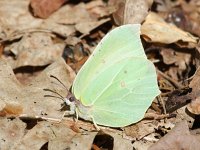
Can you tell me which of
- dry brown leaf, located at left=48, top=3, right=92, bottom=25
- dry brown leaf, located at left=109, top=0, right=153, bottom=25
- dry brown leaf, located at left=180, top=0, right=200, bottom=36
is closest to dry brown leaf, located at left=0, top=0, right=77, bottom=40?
dry brown leaf, located at left=48, top=3, right=92, bottom=25

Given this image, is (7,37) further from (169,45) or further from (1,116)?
(169,45)

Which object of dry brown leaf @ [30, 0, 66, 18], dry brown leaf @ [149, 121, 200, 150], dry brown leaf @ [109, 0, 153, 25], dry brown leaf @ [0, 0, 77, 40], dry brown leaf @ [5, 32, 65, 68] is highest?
dry brown leaf @ [109, 0, 153, 25]

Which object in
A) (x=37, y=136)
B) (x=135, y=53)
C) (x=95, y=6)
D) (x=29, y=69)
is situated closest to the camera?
(x=37, y=136)

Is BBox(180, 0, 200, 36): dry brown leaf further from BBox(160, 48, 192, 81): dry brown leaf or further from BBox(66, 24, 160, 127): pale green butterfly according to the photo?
BBox(66, 24, 160, 127): pale green butterfly

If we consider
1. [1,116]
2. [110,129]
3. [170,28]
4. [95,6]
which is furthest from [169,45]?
[1,116]

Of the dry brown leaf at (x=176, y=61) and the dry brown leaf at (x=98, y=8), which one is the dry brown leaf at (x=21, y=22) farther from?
the dry brown leaf at (x=176, y=61)

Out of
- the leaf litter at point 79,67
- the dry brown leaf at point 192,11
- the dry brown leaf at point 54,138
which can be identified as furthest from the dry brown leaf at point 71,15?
the dry brown leaf at point 54,138
